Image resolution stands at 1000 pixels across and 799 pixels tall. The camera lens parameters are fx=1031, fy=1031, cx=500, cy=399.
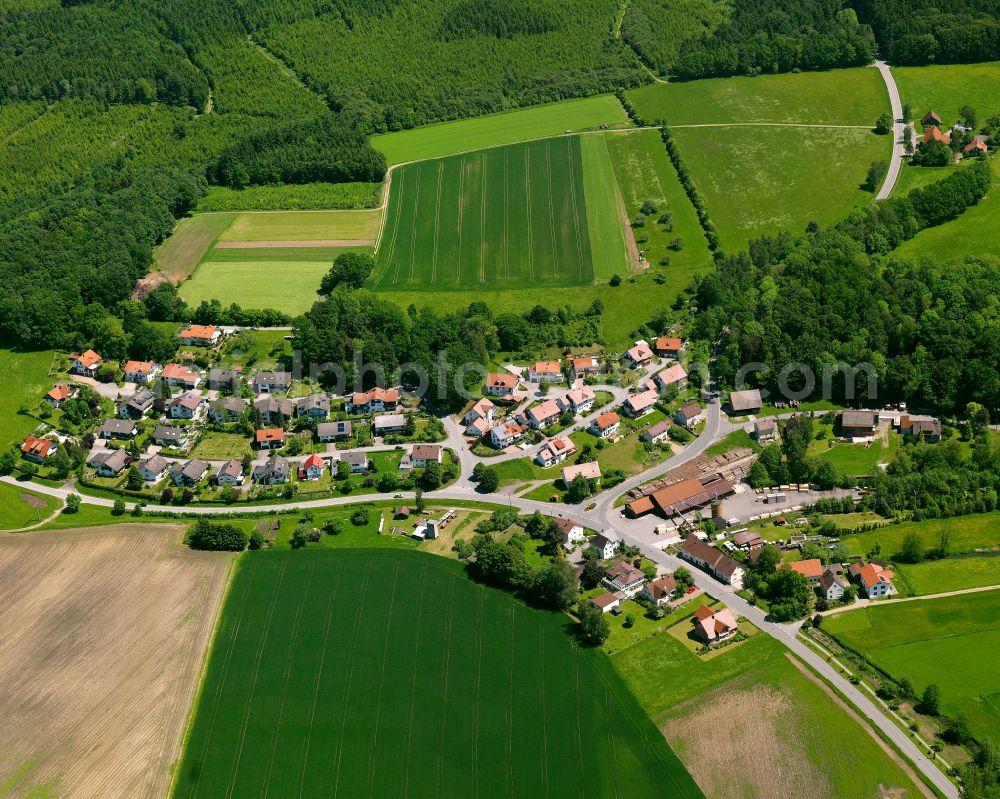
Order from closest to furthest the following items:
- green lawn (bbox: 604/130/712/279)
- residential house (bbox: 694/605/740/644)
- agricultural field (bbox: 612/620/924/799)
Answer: agricultural field (bbox: 612/620/924/799) → residential house (bbox: 694/605/740/644) → green lawn (bbox: 604/130/712/279)

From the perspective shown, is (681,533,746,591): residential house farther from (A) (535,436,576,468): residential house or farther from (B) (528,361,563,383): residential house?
(B) (528,361,563,383): residential house

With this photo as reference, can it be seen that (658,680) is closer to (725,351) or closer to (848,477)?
(848,477)

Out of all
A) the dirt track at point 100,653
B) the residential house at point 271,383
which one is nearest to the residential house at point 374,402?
the residential house at point 271,383

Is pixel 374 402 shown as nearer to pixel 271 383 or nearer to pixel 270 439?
pixel 270 439

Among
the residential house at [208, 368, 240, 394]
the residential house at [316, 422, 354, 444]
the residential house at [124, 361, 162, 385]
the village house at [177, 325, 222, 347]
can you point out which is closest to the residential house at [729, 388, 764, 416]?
Result: the residential house at [316, 422, 354, 444]

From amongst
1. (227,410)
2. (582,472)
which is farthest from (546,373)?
(227,410)
